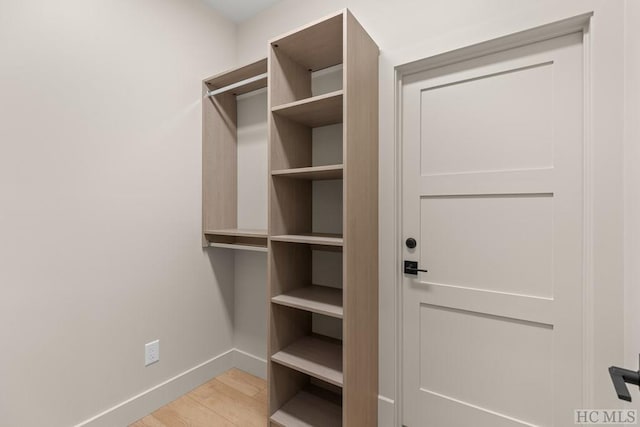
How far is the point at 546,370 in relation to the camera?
1298mm

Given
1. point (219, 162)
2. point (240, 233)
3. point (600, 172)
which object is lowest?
point (240, 233)

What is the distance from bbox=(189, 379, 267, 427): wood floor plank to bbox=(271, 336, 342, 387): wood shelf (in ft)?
1.53

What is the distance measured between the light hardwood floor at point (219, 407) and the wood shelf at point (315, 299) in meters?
0.76

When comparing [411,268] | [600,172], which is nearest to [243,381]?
[411,268]

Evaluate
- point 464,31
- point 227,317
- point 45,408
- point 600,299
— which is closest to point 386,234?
point 600,299

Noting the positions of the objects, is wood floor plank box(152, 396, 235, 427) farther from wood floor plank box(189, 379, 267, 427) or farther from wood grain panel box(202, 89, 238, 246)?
wood grain panel box(202, 89, 238, 246)

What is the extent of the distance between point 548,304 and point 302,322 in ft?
4.08

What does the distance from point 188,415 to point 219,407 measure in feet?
0.57

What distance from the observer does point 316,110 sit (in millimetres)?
1564

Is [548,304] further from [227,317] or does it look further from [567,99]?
[227,317]

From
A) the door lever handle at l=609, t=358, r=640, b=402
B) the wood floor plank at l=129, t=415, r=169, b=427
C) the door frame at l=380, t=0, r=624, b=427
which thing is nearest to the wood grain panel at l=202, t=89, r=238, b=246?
the wood floor plank at l=129, t=415, r=169, b=427

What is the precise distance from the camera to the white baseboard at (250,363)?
2.14 m

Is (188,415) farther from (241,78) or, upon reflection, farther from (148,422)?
(241,78)

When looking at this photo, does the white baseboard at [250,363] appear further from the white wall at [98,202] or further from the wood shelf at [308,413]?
the wood shelf at [308,413]
